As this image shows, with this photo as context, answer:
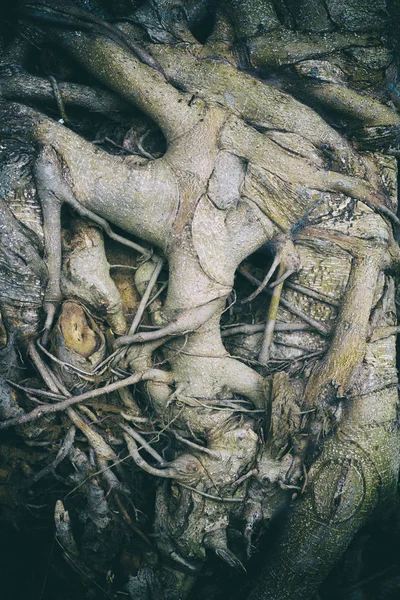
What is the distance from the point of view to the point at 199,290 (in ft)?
9.12

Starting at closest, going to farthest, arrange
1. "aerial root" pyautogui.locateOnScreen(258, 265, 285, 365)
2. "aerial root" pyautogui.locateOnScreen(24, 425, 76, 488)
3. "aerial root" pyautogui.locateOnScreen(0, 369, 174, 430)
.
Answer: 1. "aerial root" pyautogui.locateOnScreen(0, 369, 174, 430)
2. "aerial root" pyautogui.locateOnScreen(24, 425, 76, 488)
3. "aerial root" pyautogui.locateOnScreen(258, 265, 285, 365)

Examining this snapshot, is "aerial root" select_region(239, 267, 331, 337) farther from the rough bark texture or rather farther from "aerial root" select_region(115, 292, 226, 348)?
"aerial root" select_region(115, 292, 226, 348)

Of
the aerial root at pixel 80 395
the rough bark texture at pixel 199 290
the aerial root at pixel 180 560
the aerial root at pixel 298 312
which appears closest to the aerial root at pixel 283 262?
the rough bark texture at pixel 199 290


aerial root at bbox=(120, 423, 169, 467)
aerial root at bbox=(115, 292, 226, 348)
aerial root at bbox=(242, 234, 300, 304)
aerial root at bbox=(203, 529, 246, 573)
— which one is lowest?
aerial root at bbox=(203, 529, 246, 573)

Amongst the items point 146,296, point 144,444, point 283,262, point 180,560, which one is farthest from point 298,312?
point 180,560

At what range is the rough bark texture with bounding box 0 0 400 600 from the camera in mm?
2795

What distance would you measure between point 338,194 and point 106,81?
161cm

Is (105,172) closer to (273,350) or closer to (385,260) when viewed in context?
(273,350)

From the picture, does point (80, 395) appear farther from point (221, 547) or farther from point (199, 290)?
point (221, 547)

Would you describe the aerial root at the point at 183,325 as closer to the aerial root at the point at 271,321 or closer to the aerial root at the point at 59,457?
the aerial root at the point at 271,321

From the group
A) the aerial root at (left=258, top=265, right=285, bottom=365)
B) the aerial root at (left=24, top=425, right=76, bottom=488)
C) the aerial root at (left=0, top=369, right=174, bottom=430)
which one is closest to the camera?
the aerial root at (left=0, top=369, right=174, bottom=430)

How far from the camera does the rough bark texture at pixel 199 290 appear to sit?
A: 279 centimetres

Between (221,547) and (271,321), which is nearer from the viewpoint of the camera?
(221,547)

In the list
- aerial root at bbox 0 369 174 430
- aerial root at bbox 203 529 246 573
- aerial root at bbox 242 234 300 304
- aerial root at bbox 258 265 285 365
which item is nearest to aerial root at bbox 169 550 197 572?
aerial root at bbox 203 529 246 573
